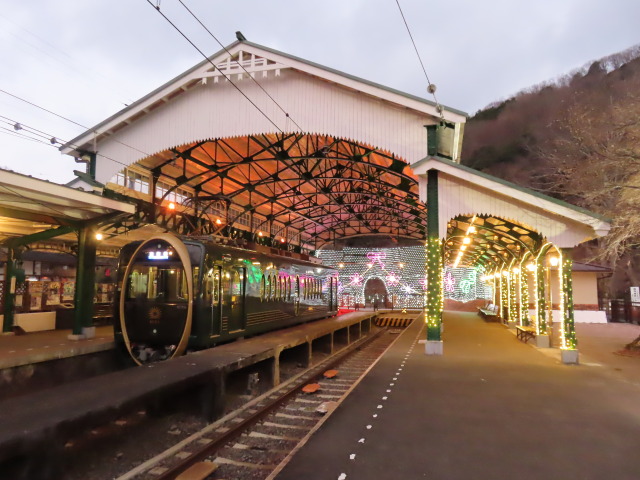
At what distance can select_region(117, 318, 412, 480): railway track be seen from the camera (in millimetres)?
4973

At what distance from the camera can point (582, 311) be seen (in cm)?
2458

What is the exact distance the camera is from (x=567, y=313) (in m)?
11.2

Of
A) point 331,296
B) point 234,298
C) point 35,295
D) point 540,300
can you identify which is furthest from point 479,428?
point 35,295

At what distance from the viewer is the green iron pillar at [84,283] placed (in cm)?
1270

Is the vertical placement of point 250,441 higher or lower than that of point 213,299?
lower

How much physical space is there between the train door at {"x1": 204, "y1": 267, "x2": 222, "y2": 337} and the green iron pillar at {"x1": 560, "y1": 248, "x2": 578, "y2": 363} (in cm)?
857

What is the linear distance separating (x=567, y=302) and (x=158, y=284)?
997cm

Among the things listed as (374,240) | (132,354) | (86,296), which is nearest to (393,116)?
(132,354)

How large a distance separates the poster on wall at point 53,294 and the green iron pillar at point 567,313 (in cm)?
1914

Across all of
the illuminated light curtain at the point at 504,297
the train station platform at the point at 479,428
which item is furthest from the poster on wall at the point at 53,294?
the illuminated light curtain at the point at 504,297

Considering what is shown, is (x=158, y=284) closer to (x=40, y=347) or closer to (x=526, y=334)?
(x=40, y=347)

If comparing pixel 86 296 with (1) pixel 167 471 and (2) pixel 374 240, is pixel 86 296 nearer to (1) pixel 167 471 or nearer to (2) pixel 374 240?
(1) pixel 167 471

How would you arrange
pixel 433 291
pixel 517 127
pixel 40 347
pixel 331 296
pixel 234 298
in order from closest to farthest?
pixel 234 298, pixel 40 347, pixel 433 291, pixel 331 296, pixel 517 127

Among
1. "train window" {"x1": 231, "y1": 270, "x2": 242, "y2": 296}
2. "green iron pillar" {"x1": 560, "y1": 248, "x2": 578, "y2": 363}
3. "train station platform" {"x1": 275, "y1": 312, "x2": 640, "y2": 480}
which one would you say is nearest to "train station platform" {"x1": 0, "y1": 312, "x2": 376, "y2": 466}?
"train window" {"x1": 231, "y1": 270, "x2": 242, "y2": 296}
